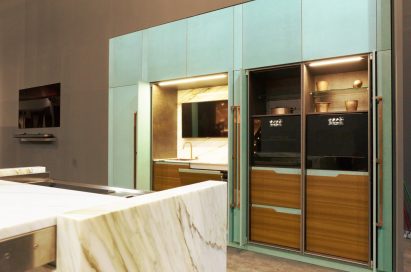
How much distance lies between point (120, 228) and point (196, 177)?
2756mm

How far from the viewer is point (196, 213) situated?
3.33ft

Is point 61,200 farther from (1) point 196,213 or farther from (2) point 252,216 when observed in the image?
(2) point 252,216

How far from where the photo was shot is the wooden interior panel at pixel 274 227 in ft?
9.34

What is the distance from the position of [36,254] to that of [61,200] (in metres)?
0.33

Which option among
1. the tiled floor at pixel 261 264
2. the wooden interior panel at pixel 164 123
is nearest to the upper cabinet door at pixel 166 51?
the wooden interior panel at pixel 164 123

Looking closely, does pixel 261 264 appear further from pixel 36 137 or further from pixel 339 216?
pixel 36 137

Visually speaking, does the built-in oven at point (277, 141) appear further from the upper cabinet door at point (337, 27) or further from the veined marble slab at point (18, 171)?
the veined marble slab at point (18, 171)

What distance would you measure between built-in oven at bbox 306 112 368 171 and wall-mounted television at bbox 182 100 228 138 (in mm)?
1387

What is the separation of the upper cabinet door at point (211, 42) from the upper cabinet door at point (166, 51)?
107mm

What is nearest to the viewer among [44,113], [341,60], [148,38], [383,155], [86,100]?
[383,155]

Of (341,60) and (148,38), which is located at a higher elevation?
(148,38)

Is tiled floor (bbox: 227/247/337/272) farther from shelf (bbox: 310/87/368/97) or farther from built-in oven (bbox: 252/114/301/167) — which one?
shelf (bbox: 310/87/368/97)

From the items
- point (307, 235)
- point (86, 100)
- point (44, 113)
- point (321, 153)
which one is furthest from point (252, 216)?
point (44, 113)

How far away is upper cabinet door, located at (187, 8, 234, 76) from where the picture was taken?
3.27m
